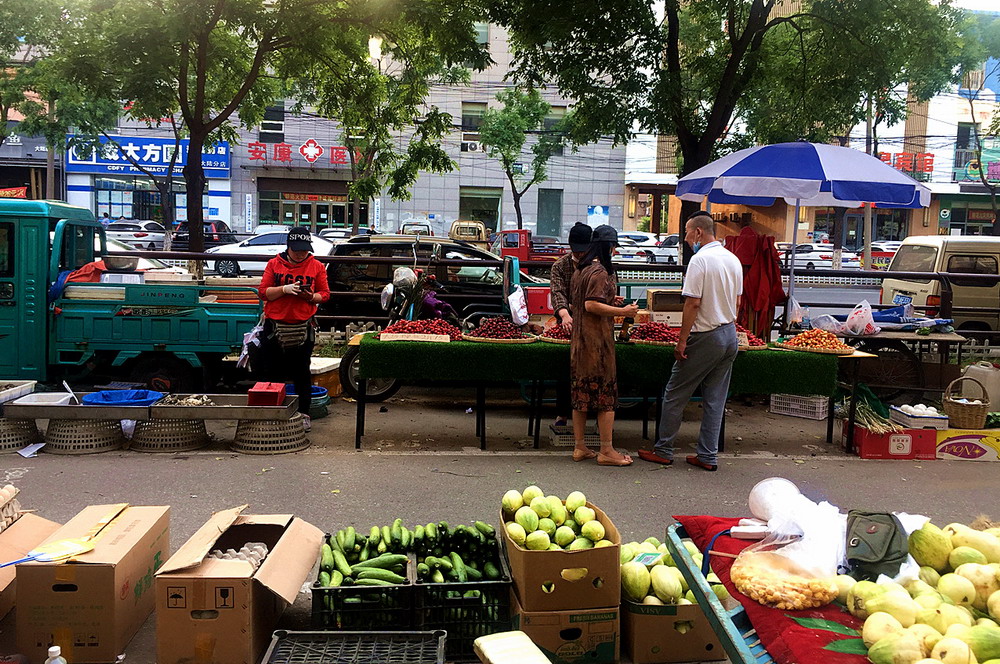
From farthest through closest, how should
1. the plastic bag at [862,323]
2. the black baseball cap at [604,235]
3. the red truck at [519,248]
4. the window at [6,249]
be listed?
the red truck at [519,248] → the plastic bag at [862,323] → the window at [6,249] → the black baseball cap at [604,235]

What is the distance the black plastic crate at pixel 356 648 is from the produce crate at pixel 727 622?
38.9 inches

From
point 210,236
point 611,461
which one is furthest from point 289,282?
point 210,236

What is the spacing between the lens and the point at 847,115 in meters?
12.6

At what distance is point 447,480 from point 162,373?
157 inches

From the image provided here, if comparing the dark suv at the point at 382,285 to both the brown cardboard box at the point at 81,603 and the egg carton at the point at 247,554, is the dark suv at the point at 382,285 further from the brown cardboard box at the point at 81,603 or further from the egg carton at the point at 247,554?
the brown cardboard box at the point at 81,603

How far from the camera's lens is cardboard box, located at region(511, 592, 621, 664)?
365 cm

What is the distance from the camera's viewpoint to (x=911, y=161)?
40.2m

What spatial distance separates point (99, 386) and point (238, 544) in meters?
5.65

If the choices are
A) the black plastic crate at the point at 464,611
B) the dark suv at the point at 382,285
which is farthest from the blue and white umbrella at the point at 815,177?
the black plastic crate at the point at 464,611

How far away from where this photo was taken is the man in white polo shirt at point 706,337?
674cm

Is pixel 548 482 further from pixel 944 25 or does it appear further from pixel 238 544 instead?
pixel 944 25

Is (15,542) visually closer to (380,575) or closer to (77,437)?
(380,575)

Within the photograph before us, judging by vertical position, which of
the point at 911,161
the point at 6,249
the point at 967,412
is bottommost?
the point at 967,412

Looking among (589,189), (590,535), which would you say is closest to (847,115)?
(590,535)
